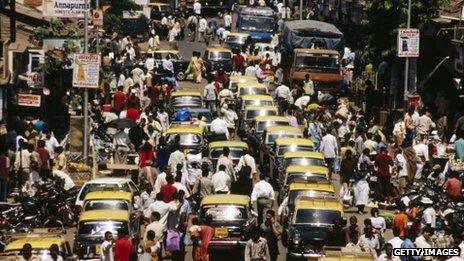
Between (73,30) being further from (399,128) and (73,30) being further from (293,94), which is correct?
(399,128)

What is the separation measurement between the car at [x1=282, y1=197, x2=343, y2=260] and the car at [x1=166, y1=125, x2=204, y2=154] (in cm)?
979

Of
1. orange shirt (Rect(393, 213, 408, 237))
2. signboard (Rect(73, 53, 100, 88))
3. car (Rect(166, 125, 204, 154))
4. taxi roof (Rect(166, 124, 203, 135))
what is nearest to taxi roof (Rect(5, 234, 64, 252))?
orange shirt (Rect(393, 213, 408, 237))

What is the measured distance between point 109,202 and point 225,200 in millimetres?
2484

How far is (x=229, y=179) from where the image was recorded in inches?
1476

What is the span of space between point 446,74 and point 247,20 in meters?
Answer: 29.1

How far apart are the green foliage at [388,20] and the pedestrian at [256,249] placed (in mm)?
26048

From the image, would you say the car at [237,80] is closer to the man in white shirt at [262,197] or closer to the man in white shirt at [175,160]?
the man in white shirt at [175,160]

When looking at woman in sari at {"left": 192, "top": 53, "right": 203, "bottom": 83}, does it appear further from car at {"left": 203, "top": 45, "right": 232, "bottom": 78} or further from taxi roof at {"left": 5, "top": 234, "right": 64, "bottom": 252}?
taxi roof at {"left": 5, "top": 234, "right": 64, "bottom": 252}

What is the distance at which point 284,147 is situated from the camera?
4266cm

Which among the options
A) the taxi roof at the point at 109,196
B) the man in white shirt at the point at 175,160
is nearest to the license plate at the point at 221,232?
the taxi roof at the point at 109,196

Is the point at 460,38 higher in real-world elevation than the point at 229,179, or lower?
higher

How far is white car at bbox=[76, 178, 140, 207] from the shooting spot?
35.8 meters

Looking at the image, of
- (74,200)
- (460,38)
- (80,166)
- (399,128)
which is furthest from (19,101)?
(460,38)

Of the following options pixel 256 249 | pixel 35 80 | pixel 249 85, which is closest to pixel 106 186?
pixel 256 249
